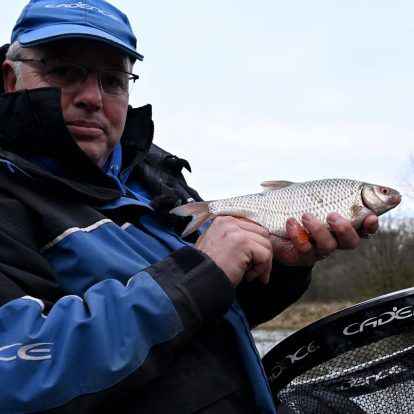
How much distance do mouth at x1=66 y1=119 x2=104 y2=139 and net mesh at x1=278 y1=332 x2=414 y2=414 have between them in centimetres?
143

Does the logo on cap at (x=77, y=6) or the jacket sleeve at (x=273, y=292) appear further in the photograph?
the jacket sleeve at (x=273, y=292)

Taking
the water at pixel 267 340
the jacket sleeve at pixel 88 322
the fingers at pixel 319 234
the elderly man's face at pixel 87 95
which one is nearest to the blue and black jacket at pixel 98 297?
the jacket sleeve at pixel 88 322

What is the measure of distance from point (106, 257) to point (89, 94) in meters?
0.89

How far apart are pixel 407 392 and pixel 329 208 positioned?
34.8 inches

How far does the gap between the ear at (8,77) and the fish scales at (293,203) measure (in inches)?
42.6

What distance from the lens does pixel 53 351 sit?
6.24ft

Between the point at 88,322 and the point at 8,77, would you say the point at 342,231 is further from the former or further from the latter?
the point at 8,77

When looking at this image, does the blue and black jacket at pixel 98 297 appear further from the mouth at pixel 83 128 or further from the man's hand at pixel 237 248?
the mouth at pixel 83 128

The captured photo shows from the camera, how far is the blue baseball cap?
270cm

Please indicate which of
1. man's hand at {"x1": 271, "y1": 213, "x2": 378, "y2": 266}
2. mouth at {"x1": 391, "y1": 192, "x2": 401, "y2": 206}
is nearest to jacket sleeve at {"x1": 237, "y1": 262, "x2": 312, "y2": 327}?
man's hand at {"x1": 271, "y1": 213, "x2": 378, "y2": 266}

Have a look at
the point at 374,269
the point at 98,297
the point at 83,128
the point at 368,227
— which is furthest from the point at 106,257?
the point at 374,269

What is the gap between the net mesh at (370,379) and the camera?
2828 mm

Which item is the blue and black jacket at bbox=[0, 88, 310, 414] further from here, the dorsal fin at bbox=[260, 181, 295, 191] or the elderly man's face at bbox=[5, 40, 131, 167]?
the dorsal fin at bbox=[260, 181, 295, 191]

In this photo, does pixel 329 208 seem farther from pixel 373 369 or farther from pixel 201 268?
pixel 201 268
